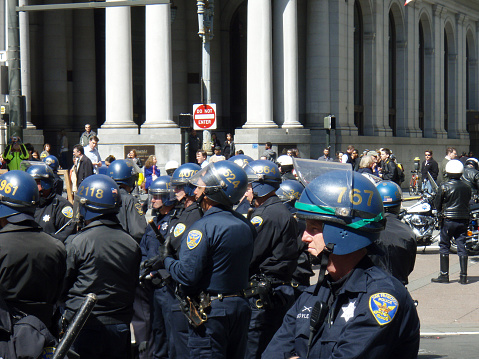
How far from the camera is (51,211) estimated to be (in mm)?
8867

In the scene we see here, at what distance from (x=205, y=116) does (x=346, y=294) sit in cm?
1858

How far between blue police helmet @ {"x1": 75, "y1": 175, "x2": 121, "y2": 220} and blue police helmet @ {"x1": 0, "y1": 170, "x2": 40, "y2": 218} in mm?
483

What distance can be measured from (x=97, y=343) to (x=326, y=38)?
102 ft

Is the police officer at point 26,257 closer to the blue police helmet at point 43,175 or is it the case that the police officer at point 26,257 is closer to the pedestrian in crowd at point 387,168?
the blue police helmet at point 43,175

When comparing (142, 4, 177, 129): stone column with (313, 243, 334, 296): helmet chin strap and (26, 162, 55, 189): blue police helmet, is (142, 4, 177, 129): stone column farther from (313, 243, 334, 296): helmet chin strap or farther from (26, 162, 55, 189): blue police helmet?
(313, 243, 334, 296): helmet chin strap

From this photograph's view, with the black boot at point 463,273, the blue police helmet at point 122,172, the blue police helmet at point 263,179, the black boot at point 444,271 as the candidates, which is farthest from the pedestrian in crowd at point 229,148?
the blue police helmet at point 263,179

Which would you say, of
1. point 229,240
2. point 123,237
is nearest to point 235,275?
point 229,240

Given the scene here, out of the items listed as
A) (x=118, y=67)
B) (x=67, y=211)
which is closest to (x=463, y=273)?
(x=67, y=211)

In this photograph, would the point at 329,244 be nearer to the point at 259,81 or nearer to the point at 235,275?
the point at 235,275

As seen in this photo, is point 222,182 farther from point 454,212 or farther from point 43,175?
point 454,212

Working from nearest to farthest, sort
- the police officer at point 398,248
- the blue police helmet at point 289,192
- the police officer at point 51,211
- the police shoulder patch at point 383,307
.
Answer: the police shoulder patch at point 383,307 < the police officer at point 398,248 < the police officer at point 51,211 < the blue police helmet at point 289,192

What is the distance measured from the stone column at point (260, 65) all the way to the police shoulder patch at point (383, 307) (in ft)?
90.9

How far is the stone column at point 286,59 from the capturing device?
3256 centimetres

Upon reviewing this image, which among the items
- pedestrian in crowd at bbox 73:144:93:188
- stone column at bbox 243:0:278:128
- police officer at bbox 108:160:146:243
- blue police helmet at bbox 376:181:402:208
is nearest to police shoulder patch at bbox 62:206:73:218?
police officer at bbox 108:160:146:243
